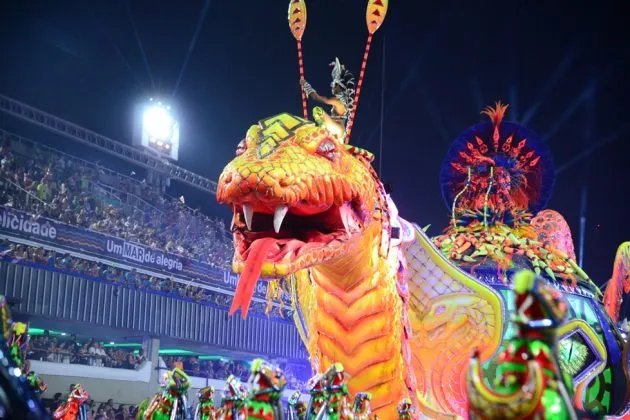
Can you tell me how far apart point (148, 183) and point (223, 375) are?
14.5ft

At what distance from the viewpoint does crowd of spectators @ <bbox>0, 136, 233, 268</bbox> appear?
11227mm

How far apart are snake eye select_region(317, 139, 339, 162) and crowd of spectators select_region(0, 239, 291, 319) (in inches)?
238

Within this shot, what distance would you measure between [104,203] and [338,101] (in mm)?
10659

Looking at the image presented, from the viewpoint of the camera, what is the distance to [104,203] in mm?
13273

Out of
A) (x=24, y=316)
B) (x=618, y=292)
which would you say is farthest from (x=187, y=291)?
(x=618, y=292)

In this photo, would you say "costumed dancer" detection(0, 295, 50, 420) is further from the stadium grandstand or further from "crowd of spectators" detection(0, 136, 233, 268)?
"crowd of spectators" detection(0, 136, 233, 268)

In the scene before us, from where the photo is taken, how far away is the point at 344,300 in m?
2.98

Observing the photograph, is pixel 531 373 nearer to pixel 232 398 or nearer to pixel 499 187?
pixel 232 398

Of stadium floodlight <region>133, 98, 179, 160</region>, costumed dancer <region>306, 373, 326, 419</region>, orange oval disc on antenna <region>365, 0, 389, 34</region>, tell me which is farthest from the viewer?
stadium floodlight <region>133, 98, 179, 160</region>

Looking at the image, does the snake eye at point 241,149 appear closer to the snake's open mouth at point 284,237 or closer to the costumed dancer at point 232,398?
the snake's open mouth at point 284,237

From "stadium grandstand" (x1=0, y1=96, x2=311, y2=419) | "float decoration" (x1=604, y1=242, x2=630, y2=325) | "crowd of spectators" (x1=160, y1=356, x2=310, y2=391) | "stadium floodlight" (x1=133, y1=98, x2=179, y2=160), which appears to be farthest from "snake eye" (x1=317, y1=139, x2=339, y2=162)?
"stadium floodlight" (x1=133, y1=98, x2=179, y2=160)

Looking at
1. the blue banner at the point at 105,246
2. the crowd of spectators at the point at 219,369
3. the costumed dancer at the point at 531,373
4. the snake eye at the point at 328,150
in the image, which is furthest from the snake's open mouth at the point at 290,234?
the crowd of spectators at the point at 219,369

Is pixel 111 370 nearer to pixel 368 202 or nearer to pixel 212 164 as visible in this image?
pixel 212 164

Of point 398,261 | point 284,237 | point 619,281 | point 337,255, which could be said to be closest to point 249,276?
point 284,237
